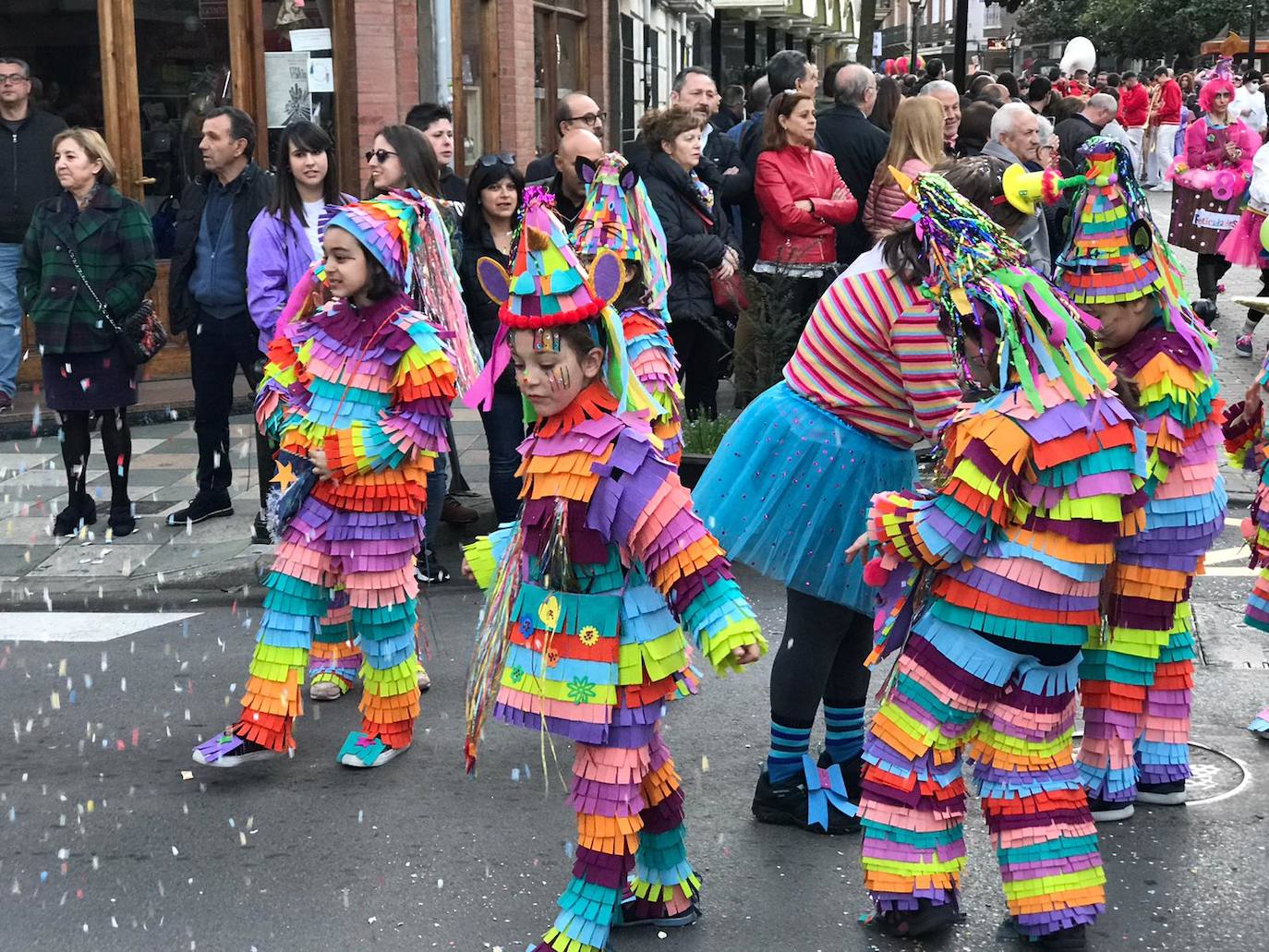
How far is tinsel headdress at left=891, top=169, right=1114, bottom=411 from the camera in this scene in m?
3.68

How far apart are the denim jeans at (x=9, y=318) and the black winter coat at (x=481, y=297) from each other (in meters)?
3.58

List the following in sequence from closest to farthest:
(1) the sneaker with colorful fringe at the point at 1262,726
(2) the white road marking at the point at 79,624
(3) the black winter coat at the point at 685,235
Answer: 1. (1) the sneaker with colorful fringe at the point at 1262,726
2. (2) the white road marking at the point at 79,624
3. (3) the black winter coat at the point at 685,235

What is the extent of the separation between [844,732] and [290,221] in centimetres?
353

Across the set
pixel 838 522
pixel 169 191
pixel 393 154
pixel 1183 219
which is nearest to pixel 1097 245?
pixel 838 522

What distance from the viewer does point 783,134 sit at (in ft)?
28.6

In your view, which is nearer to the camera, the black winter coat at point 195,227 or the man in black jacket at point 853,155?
the black winter coat at point 195,227

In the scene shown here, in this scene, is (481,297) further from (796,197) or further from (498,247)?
(796,197)

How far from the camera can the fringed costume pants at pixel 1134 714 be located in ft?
14.9

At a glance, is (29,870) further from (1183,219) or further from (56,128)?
(1183,219)

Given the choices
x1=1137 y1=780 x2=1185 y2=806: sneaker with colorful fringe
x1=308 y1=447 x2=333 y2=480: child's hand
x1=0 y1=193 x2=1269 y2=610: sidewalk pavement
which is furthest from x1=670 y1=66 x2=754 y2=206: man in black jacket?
x1=1137 y1=780 x2=1185 y2=806: sneaker with colorful fringe

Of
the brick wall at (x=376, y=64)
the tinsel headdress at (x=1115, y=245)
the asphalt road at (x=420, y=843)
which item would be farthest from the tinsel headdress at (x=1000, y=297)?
the brick wall at (x=376, y=64)

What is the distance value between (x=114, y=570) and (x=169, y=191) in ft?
14.9

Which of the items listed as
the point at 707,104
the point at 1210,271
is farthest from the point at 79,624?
the point at 1210,271

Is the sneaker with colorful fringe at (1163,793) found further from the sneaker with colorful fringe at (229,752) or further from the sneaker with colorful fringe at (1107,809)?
the sneaker with colorful fringe at (229,752)
